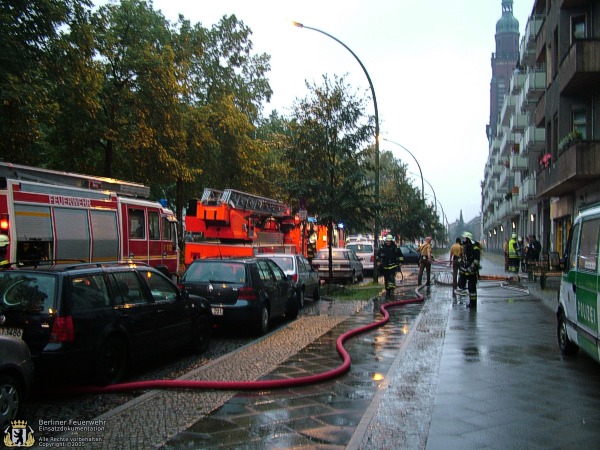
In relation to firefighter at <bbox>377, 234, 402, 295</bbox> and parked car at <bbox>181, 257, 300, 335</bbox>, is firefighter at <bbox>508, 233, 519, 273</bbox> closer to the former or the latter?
firefighter at <bbox>377, 234, 402, 295</bbox>

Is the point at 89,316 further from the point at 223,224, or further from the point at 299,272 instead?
the point at 223,224

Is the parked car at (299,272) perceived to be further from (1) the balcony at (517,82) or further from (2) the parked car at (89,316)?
(1) the balcony at (517,82)

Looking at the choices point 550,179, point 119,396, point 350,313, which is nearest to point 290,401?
point 119,396

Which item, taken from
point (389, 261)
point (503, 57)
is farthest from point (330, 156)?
point (503, 57)

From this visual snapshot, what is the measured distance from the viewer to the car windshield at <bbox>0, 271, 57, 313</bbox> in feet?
20.6

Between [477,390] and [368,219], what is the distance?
1280 centimetres

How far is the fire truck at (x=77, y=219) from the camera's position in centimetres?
1092

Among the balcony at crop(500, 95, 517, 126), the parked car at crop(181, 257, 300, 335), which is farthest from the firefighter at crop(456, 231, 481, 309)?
the balcony at crop(500, 95, 517, 126)

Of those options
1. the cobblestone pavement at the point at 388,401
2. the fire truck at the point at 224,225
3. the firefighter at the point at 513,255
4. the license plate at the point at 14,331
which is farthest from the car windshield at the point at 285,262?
the firefighter at the point at 513,255

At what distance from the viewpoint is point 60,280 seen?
6.42m

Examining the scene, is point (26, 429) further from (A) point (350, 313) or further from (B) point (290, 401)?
(A) point (350, 313)

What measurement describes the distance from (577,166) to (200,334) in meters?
16.7

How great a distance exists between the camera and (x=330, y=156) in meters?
19.1

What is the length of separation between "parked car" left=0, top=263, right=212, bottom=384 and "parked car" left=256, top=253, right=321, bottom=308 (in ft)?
23.0
